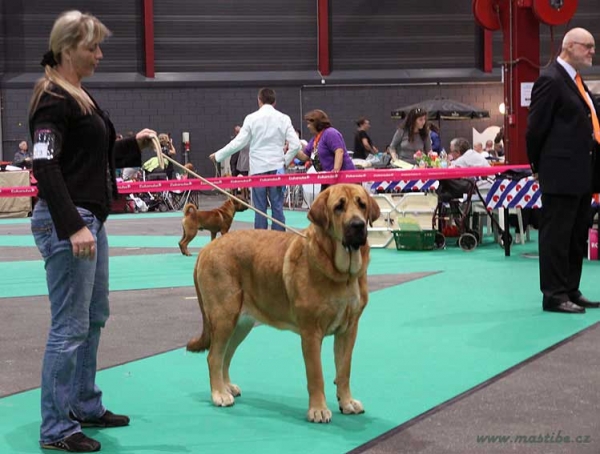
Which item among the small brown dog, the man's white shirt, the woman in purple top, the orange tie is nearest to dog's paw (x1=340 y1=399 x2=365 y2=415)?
the orange tie

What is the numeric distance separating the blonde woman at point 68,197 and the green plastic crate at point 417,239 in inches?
309

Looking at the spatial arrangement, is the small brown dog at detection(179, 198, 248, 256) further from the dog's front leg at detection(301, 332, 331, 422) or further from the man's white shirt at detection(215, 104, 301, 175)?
the dog's front leg at detection(301, 332, 331, 422)

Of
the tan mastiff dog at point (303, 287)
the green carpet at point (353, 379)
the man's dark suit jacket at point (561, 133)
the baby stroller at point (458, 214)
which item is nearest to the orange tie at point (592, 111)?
the man's dark suit jacket at point (561, 133)

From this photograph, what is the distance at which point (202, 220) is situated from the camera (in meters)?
11.4

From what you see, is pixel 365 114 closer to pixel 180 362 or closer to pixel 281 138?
pixel 281 138

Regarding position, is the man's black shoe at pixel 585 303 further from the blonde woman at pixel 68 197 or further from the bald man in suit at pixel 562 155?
the blonde woman at pixel 68 197

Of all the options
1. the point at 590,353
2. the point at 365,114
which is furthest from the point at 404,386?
the point at 365,114

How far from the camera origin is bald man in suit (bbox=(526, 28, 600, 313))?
6.59m

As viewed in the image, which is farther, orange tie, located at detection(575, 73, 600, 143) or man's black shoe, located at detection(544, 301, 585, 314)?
orange tie, located at detection(575, 73, 600, 143)

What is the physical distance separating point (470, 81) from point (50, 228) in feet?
80.3

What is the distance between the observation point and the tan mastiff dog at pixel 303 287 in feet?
12.8

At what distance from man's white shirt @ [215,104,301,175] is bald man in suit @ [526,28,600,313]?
4069 millimetres

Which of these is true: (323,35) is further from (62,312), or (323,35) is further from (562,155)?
(62,312)

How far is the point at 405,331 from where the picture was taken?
6.08 metres
